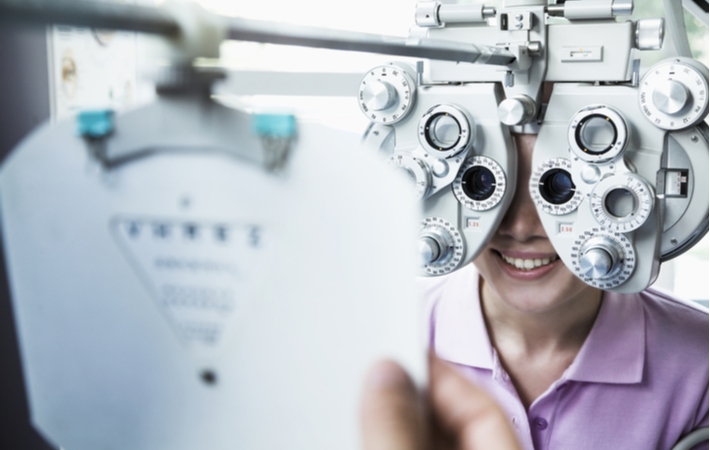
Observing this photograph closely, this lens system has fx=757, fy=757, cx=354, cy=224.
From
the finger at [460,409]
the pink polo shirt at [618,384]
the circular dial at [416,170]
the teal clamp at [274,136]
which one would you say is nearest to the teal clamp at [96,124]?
the teal clamp at [274,136]

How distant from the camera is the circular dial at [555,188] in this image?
2.68ft

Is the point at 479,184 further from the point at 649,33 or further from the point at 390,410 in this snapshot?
the point at 390,410

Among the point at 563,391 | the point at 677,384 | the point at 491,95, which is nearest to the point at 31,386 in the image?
the point at 491,95

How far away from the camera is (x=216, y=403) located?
0.36 meters

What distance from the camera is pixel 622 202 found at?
0.81 meters

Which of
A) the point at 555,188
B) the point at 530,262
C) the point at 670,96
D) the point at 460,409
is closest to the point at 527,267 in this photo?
the point at 530,262

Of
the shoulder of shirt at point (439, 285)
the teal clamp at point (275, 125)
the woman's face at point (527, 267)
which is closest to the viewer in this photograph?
the teal clamp at point (275, 125)

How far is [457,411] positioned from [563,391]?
0.70m

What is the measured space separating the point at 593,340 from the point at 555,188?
11.6 inches

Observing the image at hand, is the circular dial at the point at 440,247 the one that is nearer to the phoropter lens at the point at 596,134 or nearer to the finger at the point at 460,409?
the phoropter lens at the point at 596,134

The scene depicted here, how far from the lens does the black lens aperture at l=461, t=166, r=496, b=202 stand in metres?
0.82

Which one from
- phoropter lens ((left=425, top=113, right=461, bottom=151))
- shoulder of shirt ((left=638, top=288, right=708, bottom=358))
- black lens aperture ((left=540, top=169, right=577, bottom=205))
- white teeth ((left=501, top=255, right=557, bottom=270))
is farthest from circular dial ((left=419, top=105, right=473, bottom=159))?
shoulder of shirt ((left=638, top=288, right=708, bottom=358))

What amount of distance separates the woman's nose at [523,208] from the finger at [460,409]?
0.53 m

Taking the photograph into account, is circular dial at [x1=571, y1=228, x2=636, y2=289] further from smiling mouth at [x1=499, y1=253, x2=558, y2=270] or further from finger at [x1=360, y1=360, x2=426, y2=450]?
finger at [x1=360, y1=360, x2=426, y2=450]
